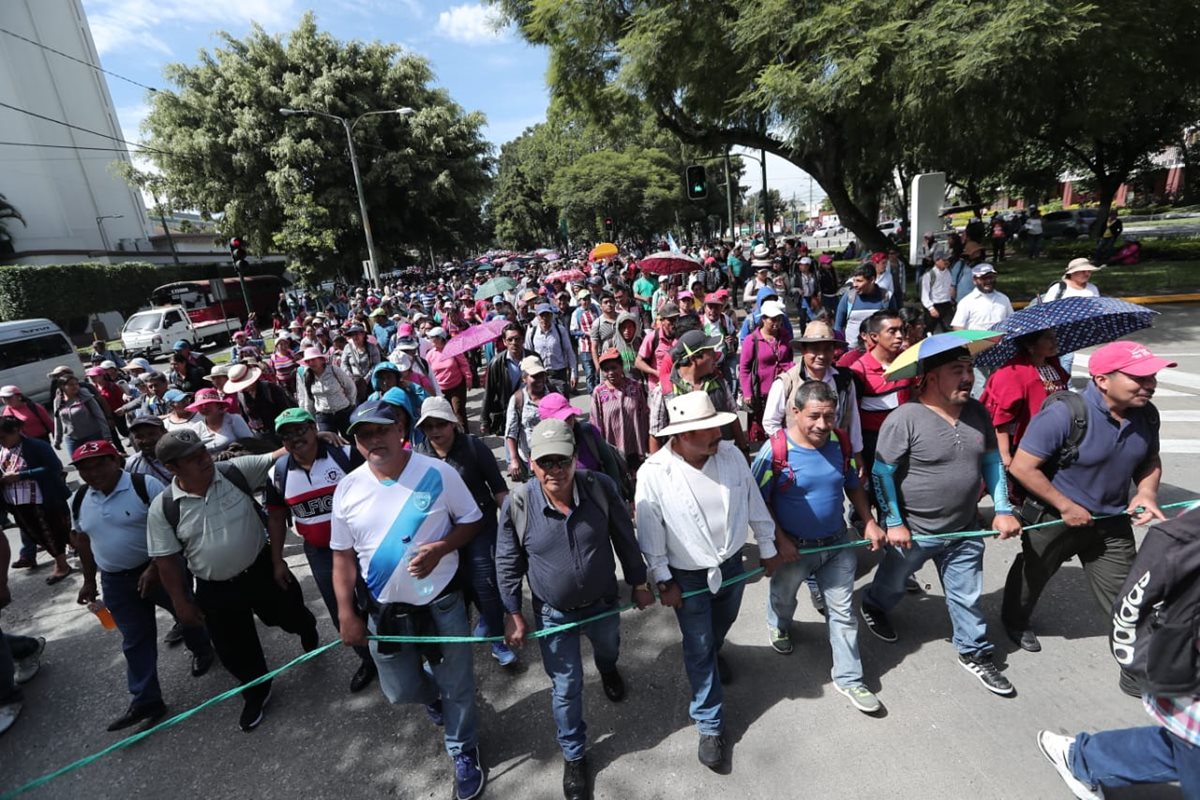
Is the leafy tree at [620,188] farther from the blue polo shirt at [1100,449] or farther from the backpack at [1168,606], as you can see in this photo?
the backpack at [1168,606]

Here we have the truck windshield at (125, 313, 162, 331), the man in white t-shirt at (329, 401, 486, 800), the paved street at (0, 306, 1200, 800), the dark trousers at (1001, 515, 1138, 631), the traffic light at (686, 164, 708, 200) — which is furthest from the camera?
the truck windshield at (125, 313, 162, 331)

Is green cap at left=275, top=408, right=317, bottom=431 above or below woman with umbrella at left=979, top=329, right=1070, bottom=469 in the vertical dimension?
above

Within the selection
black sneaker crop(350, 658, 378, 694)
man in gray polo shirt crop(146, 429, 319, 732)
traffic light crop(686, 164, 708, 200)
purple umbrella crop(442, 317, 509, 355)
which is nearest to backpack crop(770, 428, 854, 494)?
black sneaker crop(350, 658, 378, 694)

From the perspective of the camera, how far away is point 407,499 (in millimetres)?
2617

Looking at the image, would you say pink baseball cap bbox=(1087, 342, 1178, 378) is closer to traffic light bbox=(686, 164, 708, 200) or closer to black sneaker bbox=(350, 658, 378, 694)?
black sneaker bbox=(350, 658, 378, 694)

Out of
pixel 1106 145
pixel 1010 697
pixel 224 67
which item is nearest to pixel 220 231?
pixel 224 67

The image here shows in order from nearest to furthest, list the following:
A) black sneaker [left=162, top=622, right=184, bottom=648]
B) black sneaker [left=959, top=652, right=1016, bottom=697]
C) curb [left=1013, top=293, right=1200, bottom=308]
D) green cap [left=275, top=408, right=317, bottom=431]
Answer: black sneaker [left=959, top=652, right=1016, bottom=697], green cap [left=275, top=408, right=317, bottom=431], black sneaker [left=162, top=622, right=184, bottom=648], curb [left=1013, top=293, right=1200, bottom=308]

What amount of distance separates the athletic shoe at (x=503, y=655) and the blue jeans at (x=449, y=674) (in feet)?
2.58

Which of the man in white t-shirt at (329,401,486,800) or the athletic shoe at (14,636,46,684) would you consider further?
the athletic shoe at (14,636,46,684)

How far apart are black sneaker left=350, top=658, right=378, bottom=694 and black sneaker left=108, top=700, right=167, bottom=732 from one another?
1103 millimetres

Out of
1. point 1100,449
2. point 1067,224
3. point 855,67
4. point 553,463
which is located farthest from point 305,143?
point 1067,224

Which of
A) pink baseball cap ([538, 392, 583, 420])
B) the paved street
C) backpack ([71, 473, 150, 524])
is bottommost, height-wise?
the paved street

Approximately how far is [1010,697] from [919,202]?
35.6 feet

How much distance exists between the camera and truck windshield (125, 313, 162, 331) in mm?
19078
